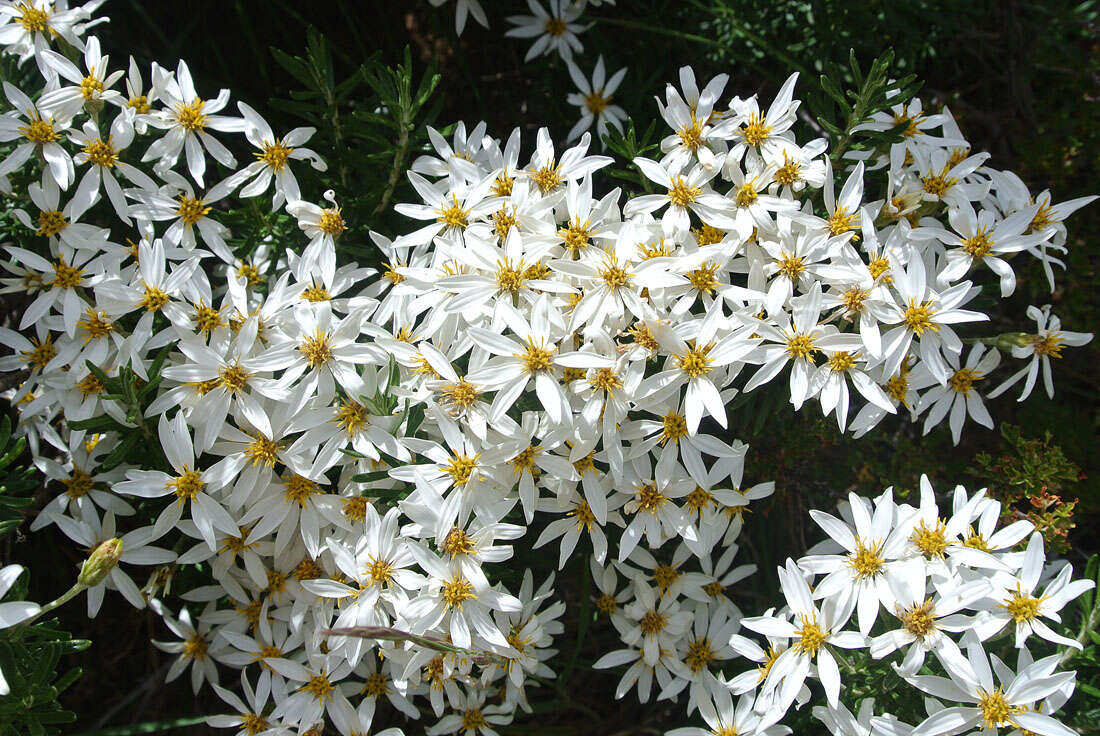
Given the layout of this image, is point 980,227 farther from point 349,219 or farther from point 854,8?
point 349,219

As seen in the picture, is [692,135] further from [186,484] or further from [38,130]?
[38,130]

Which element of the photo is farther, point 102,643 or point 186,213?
point 102,643

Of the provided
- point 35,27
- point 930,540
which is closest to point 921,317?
point 930,540

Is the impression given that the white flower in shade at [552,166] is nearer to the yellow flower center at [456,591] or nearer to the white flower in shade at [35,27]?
the yellow flower center at [456,591]

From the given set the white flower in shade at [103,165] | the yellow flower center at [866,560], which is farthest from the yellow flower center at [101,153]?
the yellow flower center at [866,560]

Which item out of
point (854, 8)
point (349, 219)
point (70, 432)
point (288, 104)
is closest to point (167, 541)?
point (70, 432)
